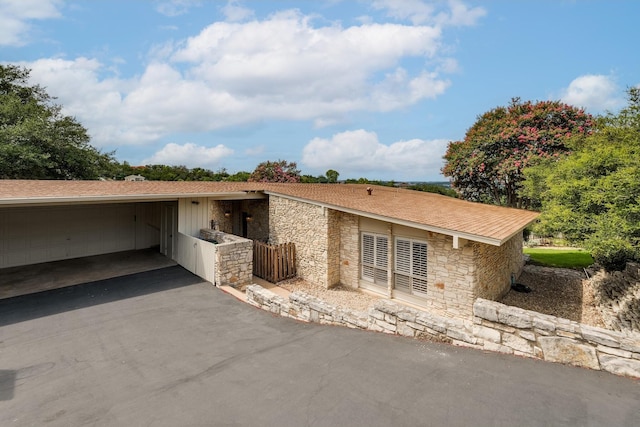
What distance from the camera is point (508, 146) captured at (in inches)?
806

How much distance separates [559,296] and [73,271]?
1833 centimetres

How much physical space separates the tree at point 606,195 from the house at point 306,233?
1.31 m

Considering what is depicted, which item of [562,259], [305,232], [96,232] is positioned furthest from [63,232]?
[562,259]

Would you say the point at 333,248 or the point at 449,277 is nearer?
the point at 449,277

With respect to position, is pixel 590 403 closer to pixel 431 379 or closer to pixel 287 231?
pixel 431 379

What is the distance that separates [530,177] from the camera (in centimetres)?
1542

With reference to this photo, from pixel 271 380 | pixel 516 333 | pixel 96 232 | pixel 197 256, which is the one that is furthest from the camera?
pixel 96 232

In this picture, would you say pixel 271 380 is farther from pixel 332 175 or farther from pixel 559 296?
pixel 332 175

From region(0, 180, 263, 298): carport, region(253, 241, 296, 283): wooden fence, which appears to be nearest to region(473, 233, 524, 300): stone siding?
region(253, 241, 296, 283): wooden fence

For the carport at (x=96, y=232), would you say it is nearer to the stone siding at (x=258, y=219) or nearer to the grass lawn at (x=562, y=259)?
the stone siding at (x=258, y=219)

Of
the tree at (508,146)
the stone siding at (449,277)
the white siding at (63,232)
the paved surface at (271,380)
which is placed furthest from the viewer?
the tree at (508,146)

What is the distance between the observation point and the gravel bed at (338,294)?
10031mm

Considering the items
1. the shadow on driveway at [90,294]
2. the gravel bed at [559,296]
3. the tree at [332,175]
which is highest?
the tree at [332,175]

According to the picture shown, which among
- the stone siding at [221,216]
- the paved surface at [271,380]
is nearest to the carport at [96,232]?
the stone siding at [221,216]
